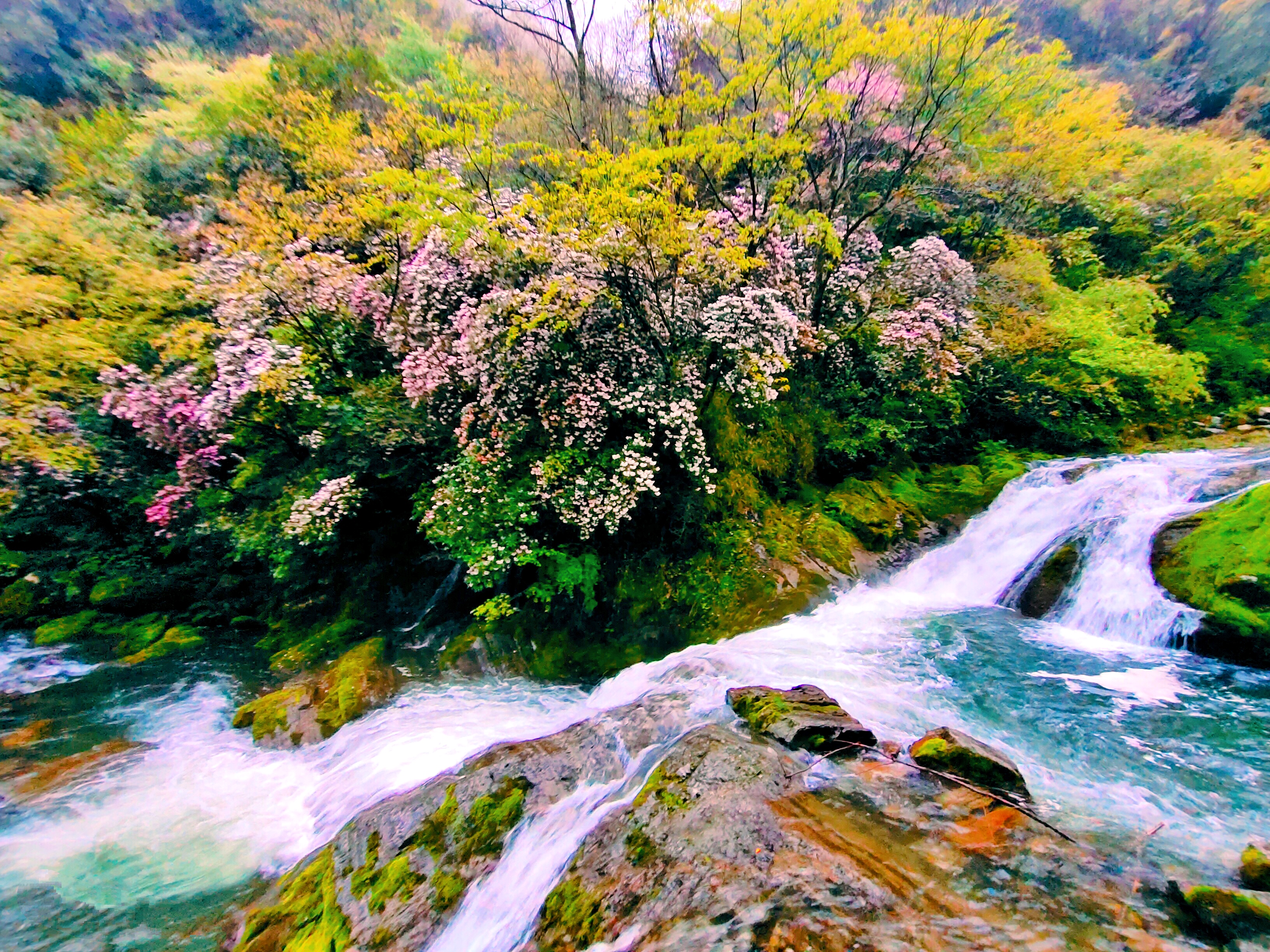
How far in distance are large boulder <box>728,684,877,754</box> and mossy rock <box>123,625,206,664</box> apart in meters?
10.9

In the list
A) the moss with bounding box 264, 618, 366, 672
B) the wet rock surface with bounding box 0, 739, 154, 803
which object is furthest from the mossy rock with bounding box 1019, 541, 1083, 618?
the wet rock surface with bounding box 0, 739, 154, 803

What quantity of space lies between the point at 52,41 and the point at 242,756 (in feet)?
81.3

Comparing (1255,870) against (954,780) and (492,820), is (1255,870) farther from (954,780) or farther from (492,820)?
(492,820)

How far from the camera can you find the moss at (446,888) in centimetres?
403

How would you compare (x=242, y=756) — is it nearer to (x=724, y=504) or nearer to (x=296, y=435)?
(x=296, y=435)

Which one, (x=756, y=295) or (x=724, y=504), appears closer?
(x=756, y=295)

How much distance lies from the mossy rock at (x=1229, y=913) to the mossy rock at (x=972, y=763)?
1.27 meters

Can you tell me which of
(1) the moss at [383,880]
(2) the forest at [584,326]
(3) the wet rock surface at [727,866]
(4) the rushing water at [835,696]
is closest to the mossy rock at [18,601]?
(2) the forest at [584,326]

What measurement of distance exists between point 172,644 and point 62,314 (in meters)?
6.46

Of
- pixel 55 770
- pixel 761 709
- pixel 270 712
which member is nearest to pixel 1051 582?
pixel 761 709

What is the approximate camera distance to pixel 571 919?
3.43 meters

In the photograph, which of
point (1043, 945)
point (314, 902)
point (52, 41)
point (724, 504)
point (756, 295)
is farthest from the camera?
point (52, 41)

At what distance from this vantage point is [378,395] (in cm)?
941

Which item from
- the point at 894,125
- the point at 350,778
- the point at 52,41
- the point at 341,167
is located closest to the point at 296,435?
the point at 341,167
